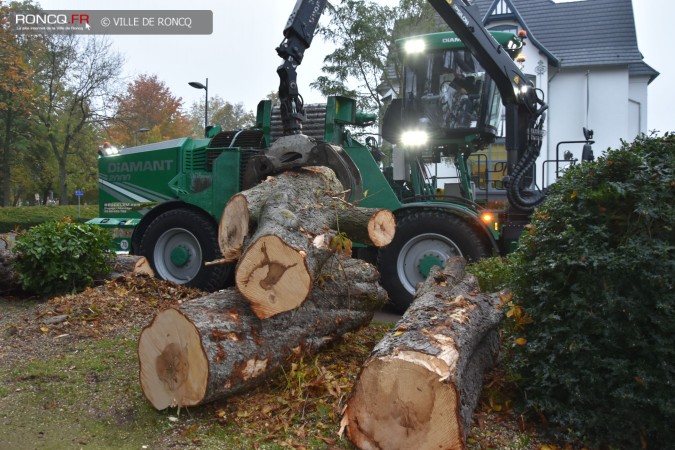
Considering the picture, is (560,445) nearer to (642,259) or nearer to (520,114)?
(642,259)

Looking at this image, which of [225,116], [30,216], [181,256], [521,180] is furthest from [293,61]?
[225,116]

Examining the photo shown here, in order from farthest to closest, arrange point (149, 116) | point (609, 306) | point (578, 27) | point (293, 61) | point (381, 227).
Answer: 1. point (149, 116)
2. point (578, 27)
3. point (293, 61)
4. point (381, 227)
5. point (609, 306)

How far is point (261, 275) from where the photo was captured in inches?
153

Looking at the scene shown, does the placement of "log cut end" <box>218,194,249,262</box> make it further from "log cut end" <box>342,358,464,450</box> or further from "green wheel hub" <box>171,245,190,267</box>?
"green wheel hub" <box>171,245,190,267</box>

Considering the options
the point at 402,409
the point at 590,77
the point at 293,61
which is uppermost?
the point at 590,77

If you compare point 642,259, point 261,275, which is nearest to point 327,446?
point 261,275

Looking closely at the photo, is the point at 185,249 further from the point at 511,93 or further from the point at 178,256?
the point at 511,93

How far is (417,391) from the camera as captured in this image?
3105mm

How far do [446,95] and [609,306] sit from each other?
4741 mm

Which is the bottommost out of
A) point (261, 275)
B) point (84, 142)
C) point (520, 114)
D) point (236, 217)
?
point (261, 275)

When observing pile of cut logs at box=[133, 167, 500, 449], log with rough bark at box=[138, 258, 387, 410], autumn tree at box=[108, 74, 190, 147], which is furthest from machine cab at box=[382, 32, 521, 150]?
autumn tree at box=[108, 74, 190, 147]

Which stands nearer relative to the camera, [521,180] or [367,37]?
[521,180]

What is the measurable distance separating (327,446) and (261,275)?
114 centimetres

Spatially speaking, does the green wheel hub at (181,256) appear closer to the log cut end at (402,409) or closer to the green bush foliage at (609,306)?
the log cut end at (402,409)
